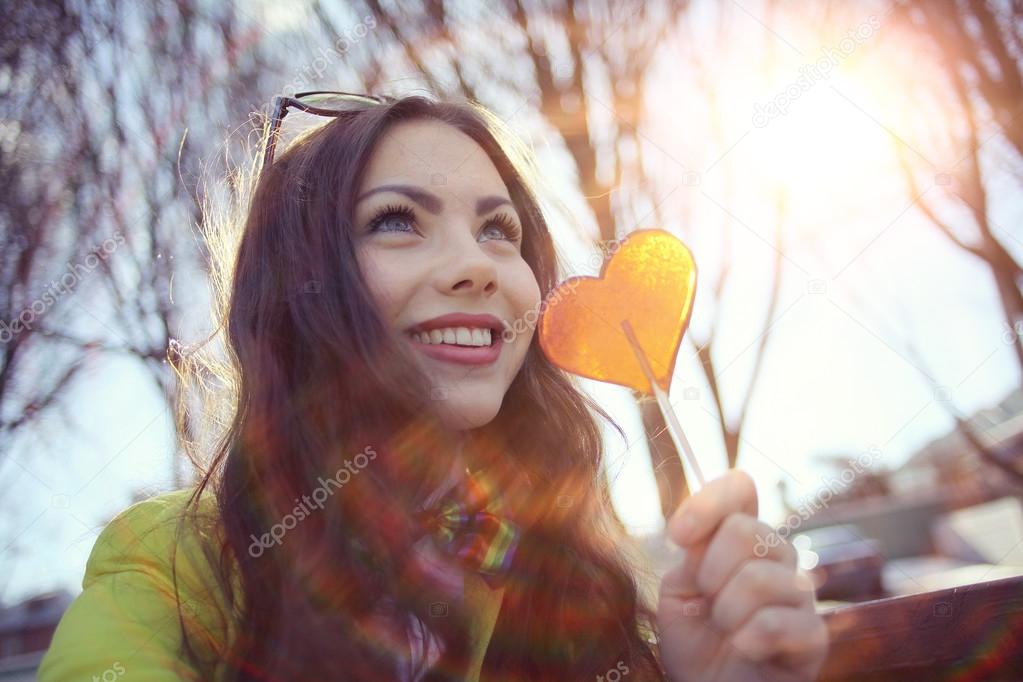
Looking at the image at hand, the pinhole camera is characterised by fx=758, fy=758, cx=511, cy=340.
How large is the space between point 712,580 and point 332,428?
897 mm

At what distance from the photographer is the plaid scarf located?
1.62 metres

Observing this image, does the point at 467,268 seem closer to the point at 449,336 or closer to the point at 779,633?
the point at 449,336

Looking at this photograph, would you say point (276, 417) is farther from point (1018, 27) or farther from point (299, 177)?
point (1018, 27)

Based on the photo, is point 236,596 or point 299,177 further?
point 299,177

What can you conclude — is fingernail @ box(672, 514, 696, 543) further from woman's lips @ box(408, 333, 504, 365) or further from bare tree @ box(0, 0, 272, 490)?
bare tree @ box(0, 0, 272, 490)

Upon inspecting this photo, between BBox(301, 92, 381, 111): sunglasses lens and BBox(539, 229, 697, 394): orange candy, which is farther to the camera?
BBox(301, 92, 381, 111): sunglasses lens

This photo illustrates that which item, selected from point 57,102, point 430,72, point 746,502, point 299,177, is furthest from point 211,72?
point 746,502

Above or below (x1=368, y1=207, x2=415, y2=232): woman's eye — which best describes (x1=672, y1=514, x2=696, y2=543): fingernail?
below

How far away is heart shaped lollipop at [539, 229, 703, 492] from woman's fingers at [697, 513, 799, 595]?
1.30ft

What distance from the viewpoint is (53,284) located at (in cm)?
539

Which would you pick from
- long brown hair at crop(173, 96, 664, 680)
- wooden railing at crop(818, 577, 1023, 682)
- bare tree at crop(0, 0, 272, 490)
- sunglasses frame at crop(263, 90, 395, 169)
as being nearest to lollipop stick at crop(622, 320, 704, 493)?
long brown hair at crop(173, 96, 664, 680)

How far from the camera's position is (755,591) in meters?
1.01

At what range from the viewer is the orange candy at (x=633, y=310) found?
1.49 m

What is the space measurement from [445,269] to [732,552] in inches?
32.1
